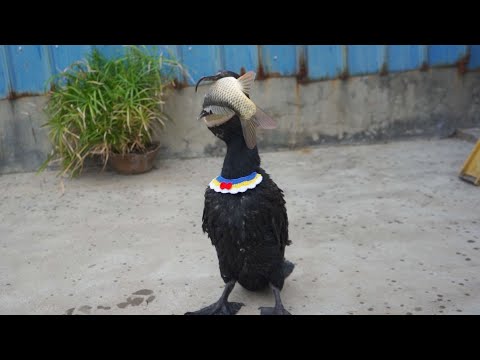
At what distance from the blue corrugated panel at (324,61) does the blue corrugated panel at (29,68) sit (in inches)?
97.2

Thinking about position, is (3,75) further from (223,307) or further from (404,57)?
(404,57)

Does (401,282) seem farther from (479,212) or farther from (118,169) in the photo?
(118,169)

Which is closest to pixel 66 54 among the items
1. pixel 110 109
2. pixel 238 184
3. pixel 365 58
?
pixel 110 109

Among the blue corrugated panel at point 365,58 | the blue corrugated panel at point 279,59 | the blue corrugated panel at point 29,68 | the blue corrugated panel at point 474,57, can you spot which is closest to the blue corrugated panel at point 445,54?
the blue corrugated panel at point 474,57

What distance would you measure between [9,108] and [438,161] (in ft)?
13.0

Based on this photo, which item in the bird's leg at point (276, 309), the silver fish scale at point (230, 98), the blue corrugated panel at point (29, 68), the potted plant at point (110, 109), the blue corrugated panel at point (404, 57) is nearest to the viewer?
the silver fish scale at point (230, 98)

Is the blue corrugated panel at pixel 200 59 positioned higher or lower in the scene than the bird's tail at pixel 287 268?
higher

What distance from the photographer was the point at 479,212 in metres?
3.52

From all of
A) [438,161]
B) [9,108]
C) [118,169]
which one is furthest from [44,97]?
[438,161]

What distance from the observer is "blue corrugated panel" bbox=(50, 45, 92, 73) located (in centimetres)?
476

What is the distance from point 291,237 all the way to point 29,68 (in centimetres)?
302

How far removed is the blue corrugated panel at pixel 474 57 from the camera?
5.00 meters

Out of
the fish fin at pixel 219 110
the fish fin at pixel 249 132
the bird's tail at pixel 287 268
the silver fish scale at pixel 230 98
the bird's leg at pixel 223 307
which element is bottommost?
the bird's leg at pixel 223 307

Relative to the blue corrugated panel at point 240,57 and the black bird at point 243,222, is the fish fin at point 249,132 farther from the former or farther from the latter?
the blue corrugated panel at point 240,57
